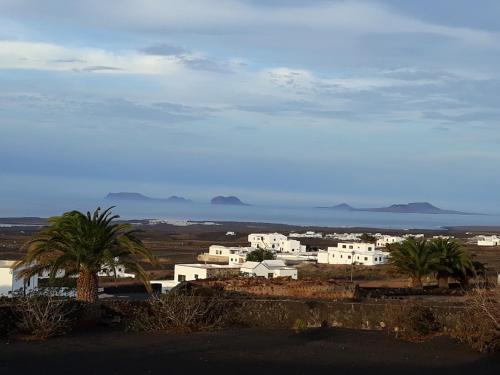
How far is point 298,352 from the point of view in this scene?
11555mm

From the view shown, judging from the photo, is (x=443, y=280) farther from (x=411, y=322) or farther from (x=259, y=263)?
(x=411, y=322)

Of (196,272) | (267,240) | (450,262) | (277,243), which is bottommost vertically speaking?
(196,272)

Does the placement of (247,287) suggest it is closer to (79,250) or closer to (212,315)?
(79,250)

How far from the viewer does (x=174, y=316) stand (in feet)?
44.0

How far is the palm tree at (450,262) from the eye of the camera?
37.8 meters

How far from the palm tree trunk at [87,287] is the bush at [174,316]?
9.02 ft

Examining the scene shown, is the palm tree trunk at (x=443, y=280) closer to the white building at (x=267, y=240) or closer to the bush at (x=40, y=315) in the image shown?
the bush at (x=40, y=315)

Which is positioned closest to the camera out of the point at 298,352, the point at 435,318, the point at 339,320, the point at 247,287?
the point at 298,352

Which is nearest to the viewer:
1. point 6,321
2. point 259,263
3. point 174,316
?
point 6,321

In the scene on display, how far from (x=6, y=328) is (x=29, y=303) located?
2.16 ft

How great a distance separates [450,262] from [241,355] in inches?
1140

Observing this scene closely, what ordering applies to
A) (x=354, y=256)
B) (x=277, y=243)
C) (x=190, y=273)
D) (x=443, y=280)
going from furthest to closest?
(x=277, y=243)
(x=354, y=256)
(x=190, y=273)
(x=443, y=280)

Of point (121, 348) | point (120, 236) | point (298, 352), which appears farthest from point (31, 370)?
point (120, 236)

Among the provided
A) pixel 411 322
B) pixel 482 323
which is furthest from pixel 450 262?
pixel 482 323
